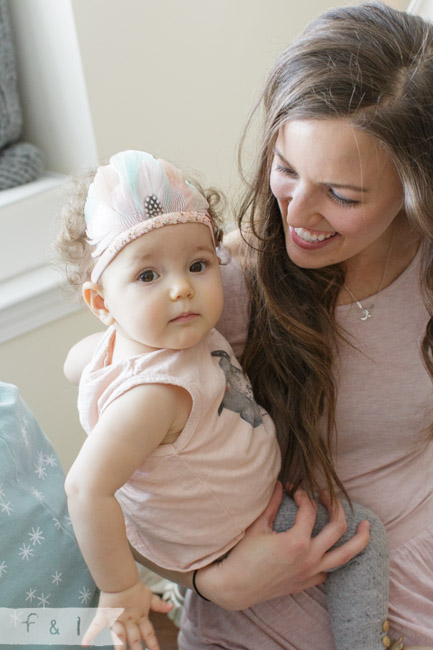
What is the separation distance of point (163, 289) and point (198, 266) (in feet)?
0.24

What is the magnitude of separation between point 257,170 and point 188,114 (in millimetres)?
660

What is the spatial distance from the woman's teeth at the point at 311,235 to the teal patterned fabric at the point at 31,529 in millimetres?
461

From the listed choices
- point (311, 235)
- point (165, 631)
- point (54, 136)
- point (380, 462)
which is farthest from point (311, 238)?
point (165, 631)

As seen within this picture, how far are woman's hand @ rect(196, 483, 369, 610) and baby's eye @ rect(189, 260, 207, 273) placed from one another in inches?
14.1

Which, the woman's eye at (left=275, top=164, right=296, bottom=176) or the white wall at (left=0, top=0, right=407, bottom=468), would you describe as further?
the white wall at (left=0, top=0, right=407, bottom=468)

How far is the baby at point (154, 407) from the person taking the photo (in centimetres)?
88

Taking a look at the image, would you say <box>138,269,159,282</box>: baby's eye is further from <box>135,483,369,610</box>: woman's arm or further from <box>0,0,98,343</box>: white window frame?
<box>0,0,98,343</box>: white window frame

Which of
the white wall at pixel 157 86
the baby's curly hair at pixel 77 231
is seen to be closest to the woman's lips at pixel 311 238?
the baby's curly hair at pixel 77 231

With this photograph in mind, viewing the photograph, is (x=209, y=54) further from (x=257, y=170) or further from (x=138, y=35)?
(x=257, y=170)

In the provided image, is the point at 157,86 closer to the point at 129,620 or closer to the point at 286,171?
the point at 286,171

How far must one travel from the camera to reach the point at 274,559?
103 cm

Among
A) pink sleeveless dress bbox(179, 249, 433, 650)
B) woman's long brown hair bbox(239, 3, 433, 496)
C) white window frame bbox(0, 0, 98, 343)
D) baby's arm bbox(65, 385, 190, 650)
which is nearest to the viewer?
baby's arm bbox(65, 385, 190, 650)

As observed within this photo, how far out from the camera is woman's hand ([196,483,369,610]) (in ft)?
3.36

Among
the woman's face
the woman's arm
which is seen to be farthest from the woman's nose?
the woman's arm
